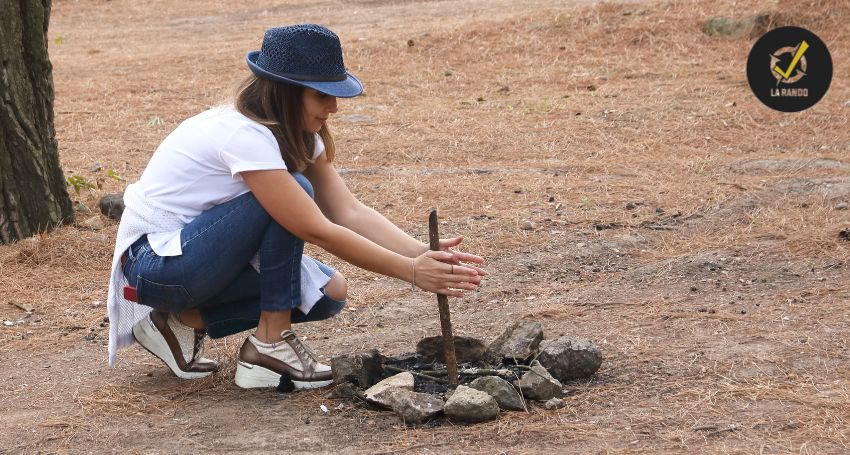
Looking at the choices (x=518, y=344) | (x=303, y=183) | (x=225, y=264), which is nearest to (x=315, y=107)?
(x=303, y=183)

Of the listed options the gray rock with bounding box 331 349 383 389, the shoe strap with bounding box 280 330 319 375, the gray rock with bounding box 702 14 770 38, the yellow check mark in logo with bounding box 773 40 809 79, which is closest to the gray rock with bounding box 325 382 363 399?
the gray rock with bounding box 331 349 383 389

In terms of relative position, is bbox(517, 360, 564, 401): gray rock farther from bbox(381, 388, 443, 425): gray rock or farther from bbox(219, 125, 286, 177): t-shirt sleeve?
bbox(219, 125, 286, 177): t-shirt sleeve

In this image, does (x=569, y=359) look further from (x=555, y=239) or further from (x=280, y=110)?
(x=555, y=239)

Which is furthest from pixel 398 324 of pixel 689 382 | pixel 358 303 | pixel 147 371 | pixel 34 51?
pixel 34 51

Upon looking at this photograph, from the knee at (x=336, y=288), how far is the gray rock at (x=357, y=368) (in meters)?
0.22

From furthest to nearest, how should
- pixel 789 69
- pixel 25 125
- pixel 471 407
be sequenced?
pixel 789 69, pixel 25 125, pixel 471 407

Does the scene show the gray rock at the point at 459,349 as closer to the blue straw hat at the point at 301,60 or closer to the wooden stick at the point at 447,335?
the wooden stick at the point at 447,335

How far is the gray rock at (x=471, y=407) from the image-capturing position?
10.8 feet

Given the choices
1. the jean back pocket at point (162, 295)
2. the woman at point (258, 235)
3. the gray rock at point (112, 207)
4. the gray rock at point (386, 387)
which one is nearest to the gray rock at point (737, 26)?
the gray rock at point (112, 207)

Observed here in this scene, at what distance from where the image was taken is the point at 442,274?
332 cm

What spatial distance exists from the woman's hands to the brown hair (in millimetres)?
533

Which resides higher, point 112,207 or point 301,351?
point 301,351

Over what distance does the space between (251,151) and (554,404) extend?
1.22 meters

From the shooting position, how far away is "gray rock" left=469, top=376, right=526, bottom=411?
3.39 m
